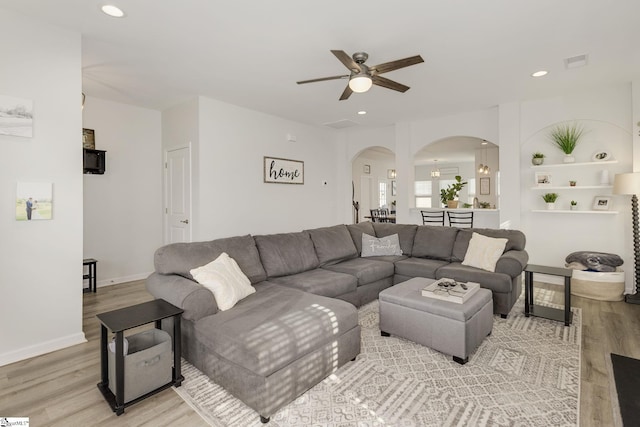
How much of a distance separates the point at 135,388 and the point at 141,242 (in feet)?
12.4

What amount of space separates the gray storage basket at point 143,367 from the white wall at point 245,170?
2.50 metres

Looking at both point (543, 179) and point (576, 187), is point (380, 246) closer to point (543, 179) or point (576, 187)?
point (543, 179)

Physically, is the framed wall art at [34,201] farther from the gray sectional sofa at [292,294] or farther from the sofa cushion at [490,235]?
the sofa cushion at [490,235]

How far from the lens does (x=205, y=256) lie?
290 centimetres

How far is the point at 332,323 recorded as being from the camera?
2.36 meters

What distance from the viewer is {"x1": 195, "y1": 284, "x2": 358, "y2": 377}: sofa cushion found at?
1.94 meters

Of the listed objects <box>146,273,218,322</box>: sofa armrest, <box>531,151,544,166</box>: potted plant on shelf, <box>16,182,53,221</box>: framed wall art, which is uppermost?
<box>531,151,544,166</box>: potted plant on shelf

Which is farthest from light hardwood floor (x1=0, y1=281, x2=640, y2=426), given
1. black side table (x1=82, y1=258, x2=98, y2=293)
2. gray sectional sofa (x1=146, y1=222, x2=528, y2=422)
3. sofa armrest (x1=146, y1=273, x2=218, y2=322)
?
black side table (x1=82, y1=258, x2=98, y2=293)

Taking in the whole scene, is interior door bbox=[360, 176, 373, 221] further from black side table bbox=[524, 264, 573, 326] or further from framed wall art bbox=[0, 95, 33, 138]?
framed wall art bbox=[0, 95, 33, 138]

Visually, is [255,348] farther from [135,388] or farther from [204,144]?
[204,144]

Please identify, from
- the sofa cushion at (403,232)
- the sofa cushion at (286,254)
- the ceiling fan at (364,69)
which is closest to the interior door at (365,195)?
the sofa cushion at (403,232)

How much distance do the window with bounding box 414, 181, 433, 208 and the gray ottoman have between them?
10.9m

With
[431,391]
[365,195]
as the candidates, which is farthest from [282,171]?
[365,195]

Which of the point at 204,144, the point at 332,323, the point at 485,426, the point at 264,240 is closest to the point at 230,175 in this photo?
the point at 204,144
